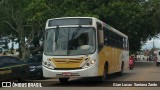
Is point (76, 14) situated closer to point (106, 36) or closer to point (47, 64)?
point (106, 36)

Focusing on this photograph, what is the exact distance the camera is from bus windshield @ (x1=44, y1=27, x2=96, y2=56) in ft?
57.1

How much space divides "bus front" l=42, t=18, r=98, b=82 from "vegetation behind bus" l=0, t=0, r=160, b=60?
18125 millimetres

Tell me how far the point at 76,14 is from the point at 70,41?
2254 cm

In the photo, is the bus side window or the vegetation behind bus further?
the vegetation behind bus

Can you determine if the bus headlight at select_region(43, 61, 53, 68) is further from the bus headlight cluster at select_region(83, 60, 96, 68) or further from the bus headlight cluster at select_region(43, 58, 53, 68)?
the bus headlight cluster at select_region(83, 60, 96, 68)

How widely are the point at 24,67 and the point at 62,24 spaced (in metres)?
3.87

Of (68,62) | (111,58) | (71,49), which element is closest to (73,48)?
(71,49)

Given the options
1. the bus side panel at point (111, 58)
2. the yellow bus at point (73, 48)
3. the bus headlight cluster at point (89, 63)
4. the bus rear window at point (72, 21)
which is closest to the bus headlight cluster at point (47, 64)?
the yellow bus at point (73, 48)

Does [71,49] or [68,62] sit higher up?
[71,49]

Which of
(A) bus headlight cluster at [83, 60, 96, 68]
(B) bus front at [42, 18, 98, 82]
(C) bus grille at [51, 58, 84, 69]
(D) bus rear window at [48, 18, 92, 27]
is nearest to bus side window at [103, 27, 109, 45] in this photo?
(D) bus rear window at [48, 18, 92, 27]

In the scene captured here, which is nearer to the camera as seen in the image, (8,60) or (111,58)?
(8,60)

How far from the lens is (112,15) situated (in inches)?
1857

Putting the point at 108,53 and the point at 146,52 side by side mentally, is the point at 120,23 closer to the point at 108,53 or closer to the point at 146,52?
the point at 108,53

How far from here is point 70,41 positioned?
688 inches
